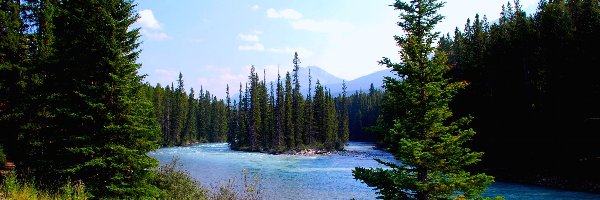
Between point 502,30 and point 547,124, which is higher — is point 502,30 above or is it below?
above

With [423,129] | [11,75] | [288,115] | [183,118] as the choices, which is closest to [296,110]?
[288,115]

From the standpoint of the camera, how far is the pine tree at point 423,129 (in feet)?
37.2

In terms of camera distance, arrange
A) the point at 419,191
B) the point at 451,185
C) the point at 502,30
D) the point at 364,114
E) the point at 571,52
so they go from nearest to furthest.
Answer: the point at 451,185 → the point at 419,191 → the point at 571,52 → the point at 502,30 → the point at 364,114

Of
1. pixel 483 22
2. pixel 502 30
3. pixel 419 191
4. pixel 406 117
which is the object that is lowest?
pixel 419 191

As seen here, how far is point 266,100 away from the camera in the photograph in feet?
290

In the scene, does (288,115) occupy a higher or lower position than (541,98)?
higher

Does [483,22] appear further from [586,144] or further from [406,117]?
[406,117]

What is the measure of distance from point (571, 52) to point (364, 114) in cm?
11199

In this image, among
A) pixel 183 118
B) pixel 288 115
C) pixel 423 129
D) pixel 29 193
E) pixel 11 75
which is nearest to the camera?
pixel 29 193

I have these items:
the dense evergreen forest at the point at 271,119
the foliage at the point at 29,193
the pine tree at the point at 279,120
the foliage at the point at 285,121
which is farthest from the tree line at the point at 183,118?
the foliage at the point at 29,193

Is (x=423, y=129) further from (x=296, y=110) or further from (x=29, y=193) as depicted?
(x=296, y=110)

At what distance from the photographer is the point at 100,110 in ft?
44.9

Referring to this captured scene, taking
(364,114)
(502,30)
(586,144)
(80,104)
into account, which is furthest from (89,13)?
(364,114)

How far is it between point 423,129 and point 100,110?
→ 34.7ft
